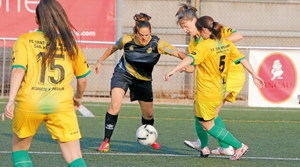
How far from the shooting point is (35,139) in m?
10.9

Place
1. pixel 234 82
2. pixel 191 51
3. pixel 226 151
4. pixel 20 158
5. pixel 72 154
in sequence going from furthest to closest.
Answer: pixel 234 82 → pixel 226 151 → pixel 191 51 → pixel 20 158 → pixel 72 154

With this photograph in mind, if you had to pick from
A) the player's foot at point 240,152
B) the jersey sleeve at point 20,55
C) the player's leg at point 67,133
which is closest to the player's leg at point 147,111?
the player's foot at point 240,152

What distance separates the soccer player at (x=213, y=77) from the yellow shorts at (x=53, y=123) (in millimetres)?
3021

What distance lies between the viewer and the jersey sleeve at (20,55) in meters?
6.20

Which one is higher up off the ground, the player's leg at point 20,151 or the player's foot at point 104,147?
the player's leg at point 20,151

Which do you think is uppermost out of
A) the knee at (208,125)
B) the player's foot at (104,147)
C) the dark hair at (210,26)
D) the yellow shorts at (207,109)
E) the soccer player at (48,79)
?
the dark hair at (210,26)

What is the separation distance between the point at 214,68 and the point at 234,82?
1150mm

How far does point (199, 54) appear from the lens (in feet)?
29.4

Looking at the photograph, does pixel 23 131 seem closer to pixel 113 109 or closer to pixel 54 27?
pixel 54 27

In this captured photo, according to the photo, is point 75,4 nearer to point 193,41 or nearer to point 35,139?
point 35,139

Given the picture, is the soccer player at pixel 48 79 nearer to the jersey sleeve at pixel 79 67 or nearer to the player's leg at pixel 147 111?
the jersey sleeve at pixel 79 67

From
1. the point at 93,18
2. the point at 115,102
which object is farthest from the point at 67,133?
the point at 93,18

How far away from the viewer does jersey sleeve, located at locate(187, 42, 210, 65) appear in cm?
893

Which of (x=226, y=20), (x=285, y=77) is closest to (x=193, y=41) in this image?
(x=285, y=77)
